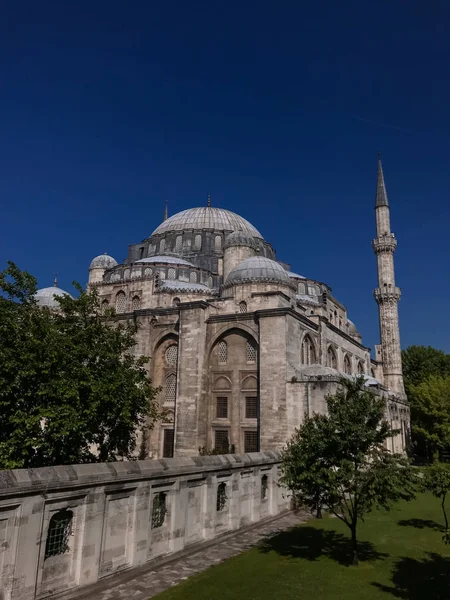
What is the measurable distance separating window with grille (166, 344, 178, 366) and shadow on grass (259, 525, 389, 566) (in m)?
12.6

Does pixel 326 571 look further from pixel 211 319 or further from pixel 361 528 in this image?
pixel 211 319

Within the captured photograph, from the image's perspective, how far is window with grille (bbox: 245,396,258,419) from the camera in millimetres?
21484

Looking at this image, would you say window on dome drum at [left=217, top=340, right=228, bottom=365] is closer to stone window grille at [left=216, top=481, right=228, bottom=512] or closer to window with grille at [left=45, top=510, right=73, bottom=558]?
stone window grille at [left=216, top=481, right=228, bottom=512]

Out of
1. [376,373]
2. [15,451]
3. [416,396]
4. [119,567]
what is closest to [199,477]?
[119,567]

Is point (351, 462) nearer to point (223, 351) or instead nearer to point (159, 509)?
point (159, 509)

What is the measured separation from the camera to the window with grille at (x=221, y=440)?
70.2 ft

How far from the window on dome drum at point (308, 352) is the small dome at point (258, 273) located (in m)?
3.71

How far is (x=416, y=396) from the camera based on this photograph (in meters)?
31.7

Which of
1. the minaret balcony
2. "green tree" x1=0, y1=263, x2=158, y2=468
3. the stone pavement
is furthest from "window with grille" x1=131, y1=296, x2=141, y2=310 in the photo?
the minaret balcony

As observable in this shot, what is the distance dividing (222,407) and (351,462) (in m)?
13.6

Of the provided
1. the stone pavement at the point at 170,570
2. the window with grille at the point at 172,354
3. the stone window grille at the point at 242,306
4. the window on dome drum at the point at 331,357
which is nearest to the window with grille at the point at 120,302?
the window with grille at the point at 172,354

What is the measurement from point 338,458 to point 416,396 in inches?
977

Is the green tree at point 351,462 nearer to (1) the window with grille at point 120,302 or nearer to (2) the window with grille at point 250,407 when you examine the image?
(2) the window with grille at point 250,407

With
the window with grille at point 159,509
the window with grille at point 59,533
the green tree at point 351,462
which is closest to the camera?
the window with grille at point 59,533
